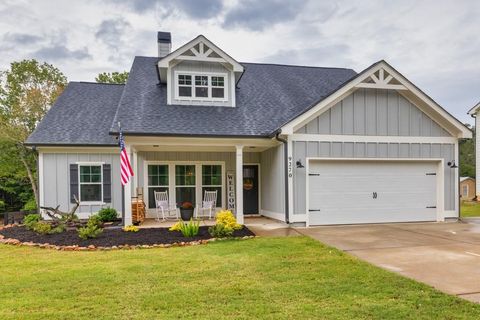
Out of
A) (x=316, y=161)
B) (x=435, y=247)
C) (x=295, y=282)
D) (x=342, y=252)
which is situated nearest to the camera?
(x=295, y=282)

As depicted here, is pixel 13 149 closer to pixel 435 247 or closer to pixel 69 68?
pixel 69 68

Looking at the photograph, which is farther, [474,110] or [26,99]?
[474,110]

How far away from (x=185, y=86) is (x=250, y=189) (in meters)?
4.37

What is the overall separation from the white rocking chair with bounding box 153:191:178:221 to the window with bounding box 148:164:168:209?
199mm

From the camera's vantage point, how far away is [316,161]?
1041 centimetres

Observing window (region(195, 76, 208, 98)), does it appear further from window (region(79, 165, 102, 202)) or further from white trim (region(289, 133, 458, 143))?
window (region(79, 165, 102, 202))

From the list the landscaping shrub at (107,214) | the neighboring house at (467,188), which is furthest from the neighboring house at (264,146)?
the neighboring house at (467,188)

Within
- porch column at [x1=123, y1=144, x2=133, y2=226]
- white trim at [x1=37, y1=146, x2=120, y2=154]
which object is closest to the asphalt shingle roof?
white trim at [x1=37, y1=146, x2=120, y2=154]

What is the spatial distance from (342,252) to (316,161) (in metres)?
4.09

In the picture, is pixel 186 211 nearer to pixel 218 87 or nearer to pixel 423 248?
pixel 218 87

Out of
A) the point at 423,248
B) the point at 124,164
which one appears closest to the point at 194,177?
the point at 124,164

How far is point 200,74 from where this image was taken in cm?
1176

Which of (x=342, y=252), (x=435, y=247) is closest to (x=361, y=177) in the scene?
(x=435, y=247)

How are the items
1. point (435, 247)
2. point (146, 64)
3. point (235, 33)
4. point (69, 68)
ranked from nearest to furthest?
point (435, 247)
point (146, 64)
point (235, 33)
point (69, 68)
